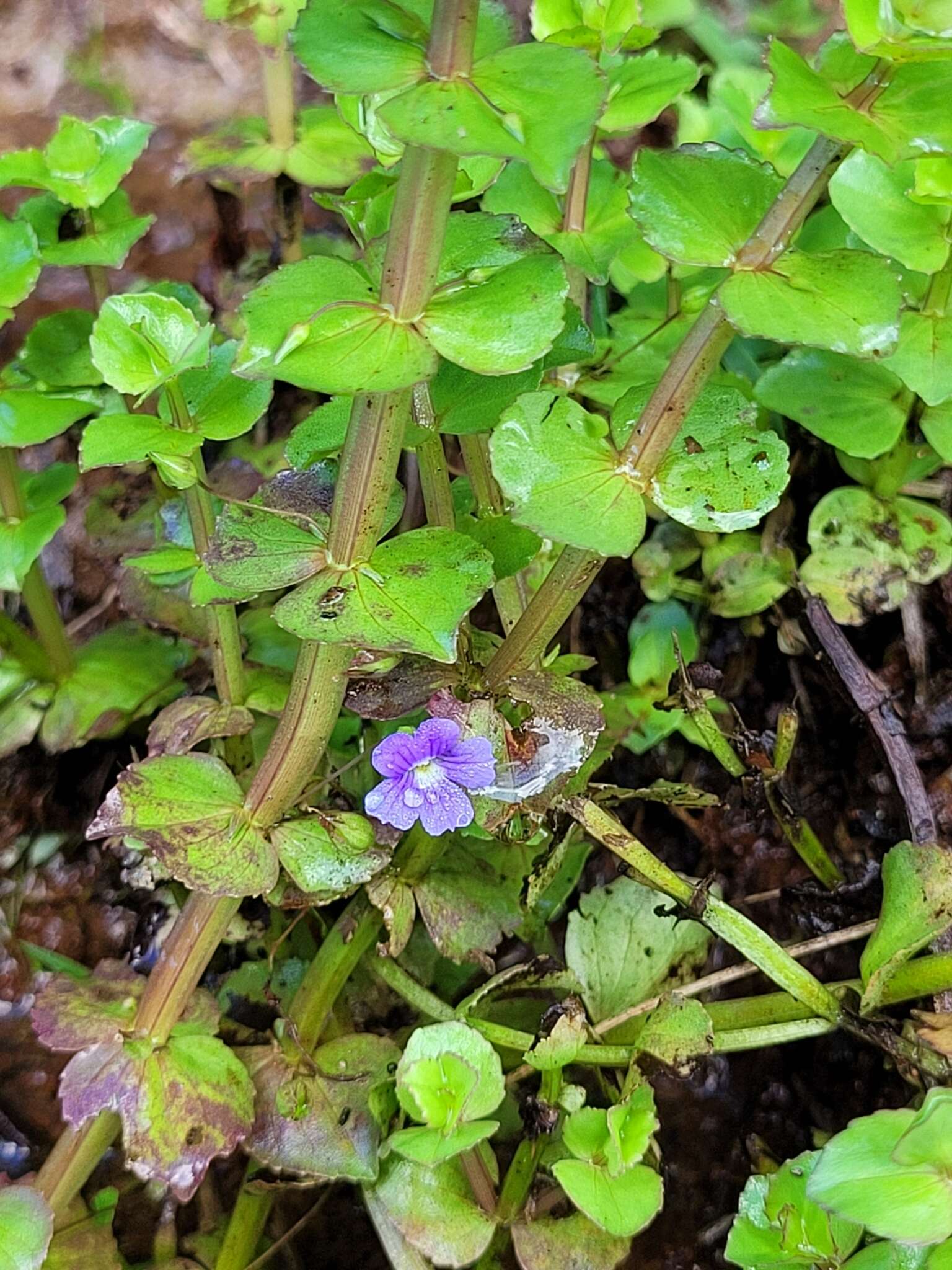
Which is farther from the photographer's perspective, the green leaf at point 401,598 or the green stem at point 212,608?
the green stem at point 212,608

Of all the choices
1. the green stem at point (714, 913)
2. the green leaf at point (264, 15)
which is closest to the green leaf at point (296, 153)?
the green leaf at point (264, 15)

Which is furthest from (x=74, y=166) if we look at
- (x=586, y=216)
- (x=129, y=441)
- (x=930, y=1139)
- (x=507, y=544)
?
(x=930, y=1139)

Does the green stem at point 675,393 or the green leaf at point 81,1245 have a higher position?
the green stem at point 675,393

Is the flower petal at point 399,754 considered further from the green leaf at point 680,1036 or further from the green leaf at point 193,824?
the green leaf at point 680,1036

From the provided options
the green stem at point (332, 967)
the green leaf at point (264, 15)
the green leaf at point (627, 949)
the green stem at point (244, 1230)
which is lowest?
the green stem at point (244, 1230)

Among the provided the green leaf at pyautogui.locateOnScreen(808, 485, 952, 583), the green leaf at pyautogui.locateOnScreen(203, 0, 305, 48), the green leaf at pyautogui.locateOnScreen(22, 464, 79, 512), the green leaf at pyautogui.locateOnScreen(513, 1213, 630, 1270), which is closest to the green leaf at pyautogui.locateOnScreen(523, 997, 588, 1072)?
the green leaf at pyautogui.locateOnScreen(513, 1213, 630, 1270)

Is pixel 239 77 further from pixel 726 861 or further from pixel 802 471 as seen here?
pixel 726 861
